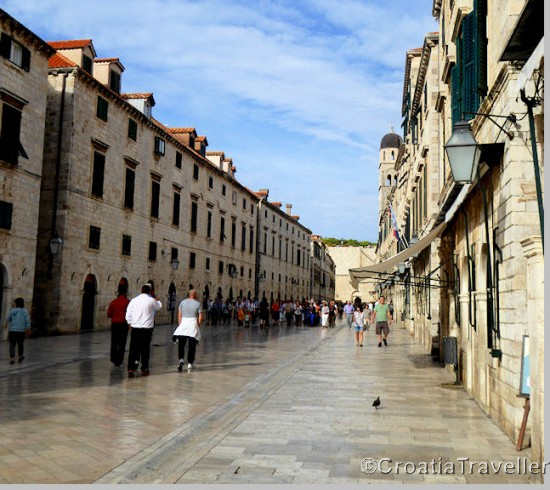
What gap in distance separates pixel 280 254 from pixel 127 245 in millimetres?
33328

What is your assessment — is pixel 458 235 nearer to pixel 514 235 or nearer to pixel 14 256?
pixel 514 235

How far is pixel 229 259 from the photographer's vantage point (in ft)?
147

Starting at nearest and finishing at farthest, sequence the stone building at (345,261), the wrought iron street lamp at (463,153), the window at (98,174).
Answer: the wrought iron street lamp at (463,153), the window at (98,174), the stone building at (345,261)

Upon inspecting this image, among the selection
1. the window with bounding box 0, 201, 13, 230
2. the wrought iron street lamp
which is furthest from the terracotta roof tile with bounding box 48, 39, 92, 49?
the wrought iron street lamp

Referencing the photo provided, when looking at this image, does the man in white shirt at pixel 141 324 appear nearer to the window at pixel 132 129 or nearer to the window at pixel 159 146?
the window at pixel 132 129

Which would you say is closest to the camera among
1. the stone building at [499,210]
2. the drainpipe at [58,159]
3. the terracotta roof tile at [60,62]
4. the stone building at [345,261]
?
the stone building at [499,210]

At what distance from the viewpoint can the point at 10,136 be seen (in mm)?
20094

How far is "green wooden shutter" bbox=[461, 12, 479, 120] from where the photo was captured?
925 cm

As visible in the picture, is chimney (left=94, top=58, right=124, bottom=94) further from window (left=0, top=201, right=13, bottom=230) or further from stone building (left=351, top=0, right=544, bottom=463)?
stone building (left=351, top=0, right=544, bottom=463)

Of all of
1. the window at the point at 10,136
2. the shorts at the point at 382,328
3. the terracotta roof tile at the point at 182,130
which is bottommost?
the shorts at the point at 382,328

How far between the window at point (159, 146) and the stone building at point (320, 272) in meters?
47.2

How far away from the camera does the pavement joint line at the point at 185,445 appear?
5.13 metres

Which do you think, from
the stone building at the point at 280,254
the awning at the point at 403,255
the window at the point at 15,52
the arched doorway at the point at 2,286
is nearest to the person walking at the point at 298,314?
the stone building at the point at 280,254

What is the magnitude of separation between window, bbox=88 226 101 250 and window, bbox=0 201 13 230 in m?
5.44
